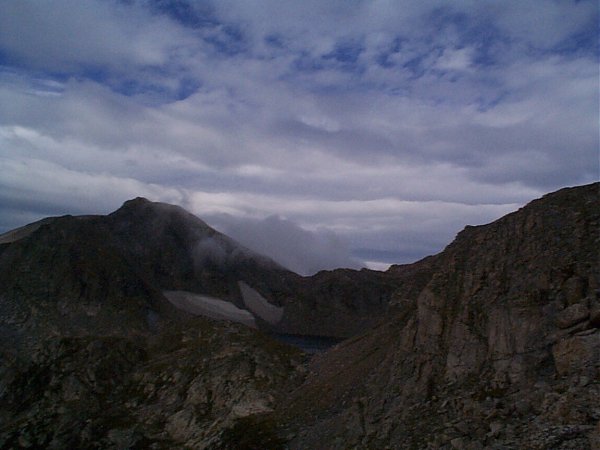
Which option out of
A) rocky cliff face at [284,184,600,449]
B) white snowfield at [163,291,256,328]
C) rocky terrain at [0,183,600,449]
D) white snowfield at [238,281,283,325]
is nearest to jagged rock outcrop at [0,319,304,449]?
rocky terrain at [0,183,600,449]

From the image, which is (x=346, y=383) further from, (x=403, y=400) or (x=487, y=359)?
(x=487, y=359)

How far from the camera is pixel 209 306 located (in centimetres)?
17100

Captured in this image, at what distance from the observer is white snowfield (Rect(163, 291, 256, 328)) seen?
165m

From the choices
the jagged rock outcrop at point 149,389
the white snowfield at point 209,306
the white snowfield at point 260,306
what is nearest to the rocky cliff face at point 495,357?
the jagged rock outcrop at point 149,389

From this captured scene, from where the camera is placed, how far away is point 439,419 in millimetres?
26906

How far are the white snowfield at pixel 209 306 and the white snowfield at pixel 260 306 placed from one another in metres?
5.89

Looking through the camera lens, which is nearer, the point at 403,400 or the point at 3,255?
the point at 403,400

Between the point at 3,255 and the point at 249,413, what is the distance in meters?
125

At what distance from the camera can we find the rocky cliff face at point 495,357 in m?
21.9

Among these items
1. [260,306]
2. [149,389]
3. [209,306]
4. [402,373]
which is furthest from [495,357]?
[260,306]

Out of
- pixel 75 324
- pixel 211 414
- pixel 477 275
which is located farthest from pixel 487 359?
pixel 75 324

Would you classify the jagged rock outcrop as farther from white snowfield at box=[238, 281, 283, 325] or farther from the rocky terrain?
white snowfield at box=[238, 281, 283, 325]

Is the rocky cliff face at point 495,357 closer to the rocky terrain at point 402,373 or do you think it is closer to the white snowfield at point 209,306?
the rocky terrain at point 402,373

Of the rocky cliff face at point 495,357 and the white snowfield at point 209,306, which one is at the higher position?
the rocky cliff face at point 495,357
